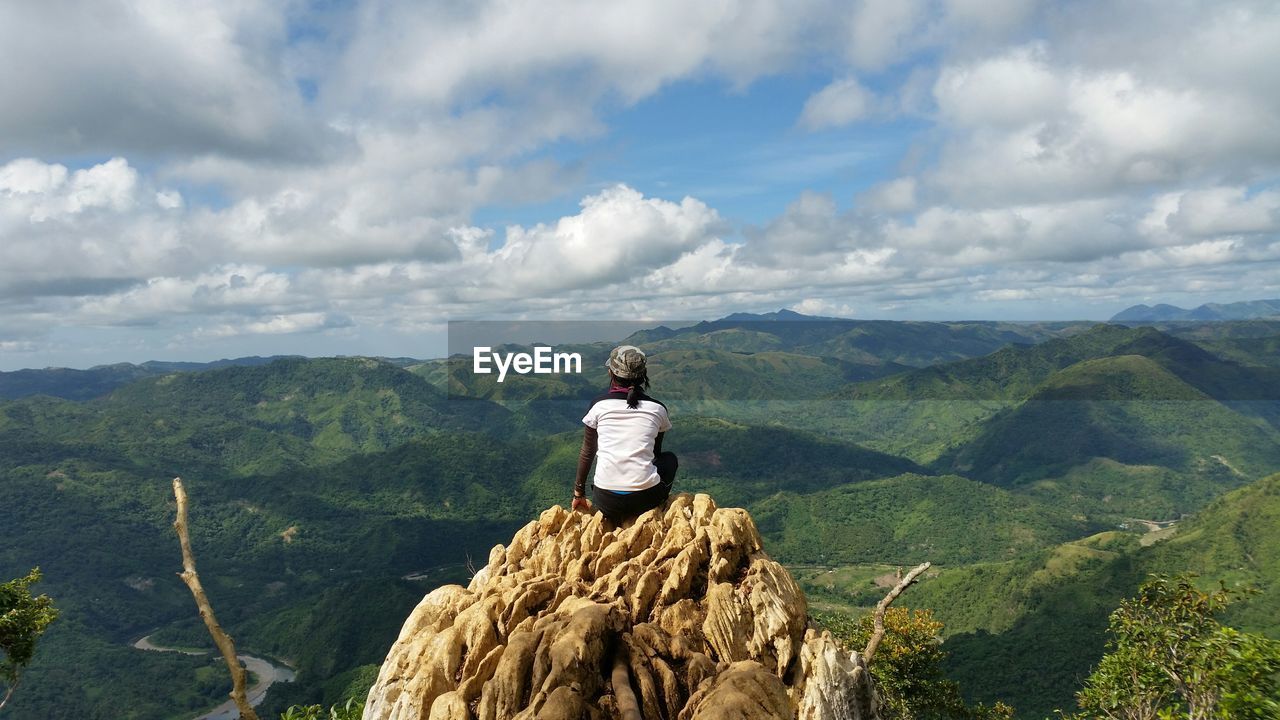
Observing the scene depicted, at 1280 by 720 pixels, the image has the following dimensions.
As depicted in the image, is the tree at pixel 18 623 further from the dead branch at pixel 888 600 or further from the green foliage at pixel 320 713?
the dead branch at pixel 888 600

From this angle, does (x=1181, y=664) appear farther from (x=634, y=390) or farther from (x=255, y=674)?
(x=255, y=674)

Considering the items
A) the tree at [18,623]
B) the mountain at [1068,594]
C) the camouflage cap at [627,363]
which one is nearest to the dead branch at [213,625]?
the camouflage cap at [627,363]

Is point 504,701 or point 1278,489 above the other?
point 504,701

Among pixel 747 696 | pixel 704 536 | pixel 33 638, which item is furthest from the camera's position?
pixel 33 638

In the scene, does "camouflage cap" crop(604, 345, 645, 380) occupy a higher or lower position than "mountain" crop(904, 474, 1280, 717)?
higher

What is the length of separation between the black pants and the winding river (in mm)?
156722

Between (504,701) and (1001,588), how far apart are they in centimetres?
18126

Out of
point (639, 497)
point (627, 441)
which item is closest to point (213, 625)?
point (627, 441)

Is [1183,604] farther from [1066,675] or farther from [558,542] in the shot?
[1066,675]

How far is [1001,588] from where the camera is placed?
521 feet

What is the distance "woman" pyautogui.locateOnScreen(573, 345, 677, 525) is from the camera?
12070 mm

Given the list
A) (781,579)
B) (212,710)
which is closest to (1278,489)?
(781,579)

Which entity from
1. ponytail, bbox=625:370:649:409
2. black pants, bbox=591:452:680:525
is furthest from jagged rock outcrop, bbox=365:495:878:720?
ponytail, bbox=625:370:649:409

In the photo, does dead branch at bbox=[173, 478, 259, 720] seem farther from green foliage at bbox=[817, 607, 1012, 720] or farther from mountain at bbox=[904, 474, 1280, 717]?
mountain at bbox=[904, 474, 1280, 717]
